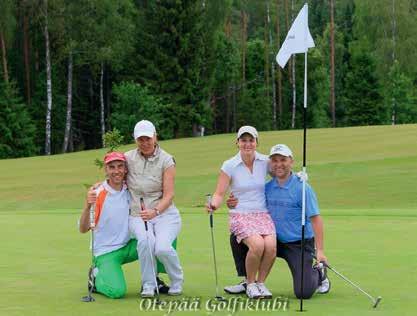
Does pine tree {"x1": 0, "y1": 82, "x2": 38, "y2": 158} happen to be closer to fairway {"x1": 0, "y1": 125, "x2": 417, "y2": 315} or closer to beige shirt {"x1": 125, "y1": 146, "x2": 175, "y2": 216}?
fairway {"x1": 0, "y1": 125, "x2": 417, "y2": 315}

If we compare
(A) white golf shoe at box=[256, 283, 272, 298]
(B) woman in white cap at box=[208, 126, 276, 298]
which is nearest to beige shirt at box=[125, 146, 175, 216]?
(B) woman in white cap at box=[208, 126, 276, 298]

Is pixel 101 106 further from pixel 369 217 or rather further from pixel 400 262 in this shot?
pixel 400 262

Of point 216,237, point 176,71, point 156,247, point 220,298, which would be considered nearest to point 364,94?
point 176,71

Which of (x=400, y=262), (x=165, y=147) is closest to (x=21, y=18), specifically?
(x=165, y=147)

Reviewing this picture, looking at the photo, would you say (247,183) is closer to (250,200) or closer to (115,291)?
(250,200)

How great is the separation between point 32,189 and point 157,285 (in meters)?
20.1

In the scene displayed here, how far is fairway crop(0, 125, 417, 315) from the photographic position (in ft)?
24.8

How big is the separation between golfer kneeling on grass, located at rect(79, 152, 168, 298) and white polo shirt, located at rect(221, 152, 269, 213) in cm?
101

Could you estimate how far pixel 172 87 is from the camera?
179ft

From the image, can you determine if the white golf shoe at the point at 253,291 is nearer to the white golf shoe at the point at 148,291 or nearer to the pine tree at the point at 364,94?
the white golf shoe at the point at 148,291

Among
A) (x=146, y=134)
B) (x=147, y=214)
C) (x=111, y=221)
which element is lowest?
(x=111, y=221)

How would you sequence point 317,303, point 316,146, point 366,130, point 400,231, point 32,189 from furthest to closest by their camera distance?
point 366,130, point 316,146, point 32,189, point 400,231, point 317,303

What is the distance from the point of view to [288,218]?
824cm

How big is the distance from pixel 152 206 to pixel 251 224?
3.14 feet
